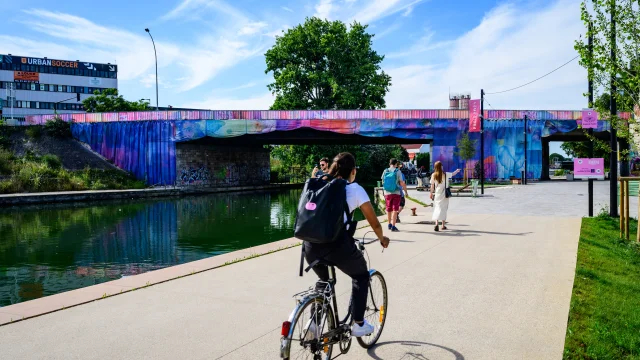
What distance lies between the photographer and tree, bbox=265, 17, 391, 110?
50844 mm

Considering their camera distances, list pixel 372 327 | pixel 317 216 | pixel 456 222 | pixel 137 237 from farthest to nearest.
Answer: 1. pixel 137 237
2. pixel 456 222
3. pixel 372 327
4. pixel 317 216

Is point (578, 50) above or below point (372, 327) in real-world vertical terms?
above

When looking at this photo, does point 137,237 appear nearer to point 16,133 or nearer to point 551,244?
point 551,244

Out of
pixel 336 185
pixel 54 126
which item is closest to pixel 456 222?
pixel 336 185

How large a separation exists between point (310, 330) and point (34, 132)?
47535mm

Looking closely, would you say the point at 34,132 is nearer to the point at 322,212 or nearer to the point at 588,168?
the point at 588,168

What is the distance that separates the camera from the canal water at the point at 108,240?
33.7 feet

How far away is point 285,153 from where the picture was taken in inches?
2196

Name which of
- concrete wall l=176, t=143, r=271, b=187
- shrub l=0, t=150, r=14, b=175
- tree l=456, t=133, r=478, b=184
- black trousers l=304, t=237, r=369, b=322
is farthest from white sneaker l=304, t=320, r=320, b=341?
concrete wall l=176, t=143, r=271, b=187

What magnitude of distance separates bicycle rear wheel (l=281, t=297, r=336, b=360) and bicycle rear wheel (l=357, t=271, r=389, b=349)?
586mm

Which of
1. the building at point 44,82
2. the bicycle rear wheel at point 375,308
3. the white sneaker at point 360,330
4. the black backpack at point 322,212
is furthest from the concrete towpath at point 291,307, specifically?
the building at point 44,82

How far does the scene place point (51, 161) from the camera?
38.9 meters

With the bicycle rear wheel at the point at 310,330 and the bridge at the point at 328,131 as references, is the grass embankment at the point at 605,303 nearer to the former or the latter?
the bicycle rear wheel at the point at 310,330

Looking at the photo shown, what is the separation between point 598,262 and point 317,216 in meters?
6.48
